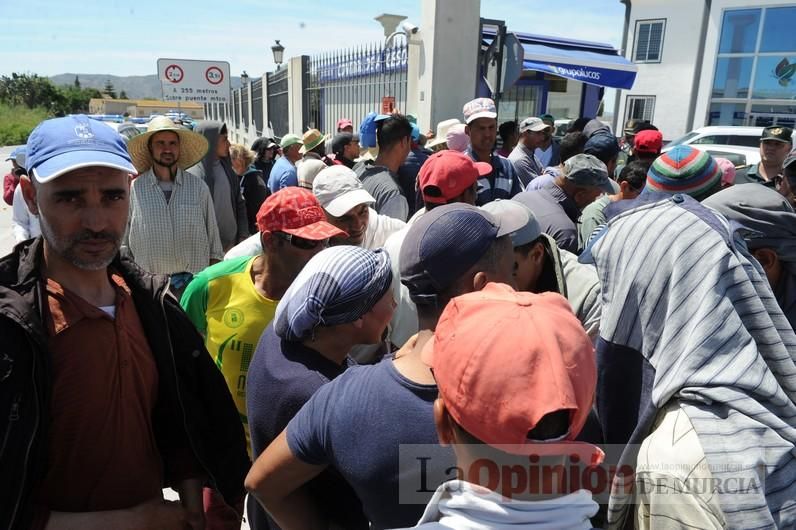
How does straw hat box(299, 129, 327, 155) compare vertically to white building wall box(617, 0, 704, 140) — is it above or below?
below

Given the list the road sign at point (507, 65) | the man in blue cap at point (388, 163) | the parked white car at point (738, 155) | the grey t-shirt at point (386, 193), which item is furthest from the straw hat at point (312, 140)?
the parked white car at point (738, 155)

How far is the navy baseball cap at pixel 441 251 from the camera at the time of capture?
5.04 feet

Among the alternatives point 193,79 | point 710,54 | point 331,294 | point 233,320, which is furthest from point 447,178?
point 710,54

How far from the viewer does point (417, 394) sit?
1208 mm

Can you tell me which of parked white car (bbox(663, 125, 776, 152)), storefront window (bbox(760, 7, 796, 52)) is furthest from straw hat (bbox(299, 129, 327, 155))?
storefront window (bbox(760, 7, 796, 52))

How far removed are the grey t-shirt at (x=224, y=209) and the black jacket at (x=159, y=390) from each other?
123 inches

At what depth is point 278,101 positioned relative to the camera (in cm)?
1636

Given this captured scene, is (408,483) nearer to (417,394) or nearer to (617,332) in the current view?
(417,394)

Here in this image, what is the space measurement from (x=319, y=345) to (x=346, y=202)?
1.60 meters

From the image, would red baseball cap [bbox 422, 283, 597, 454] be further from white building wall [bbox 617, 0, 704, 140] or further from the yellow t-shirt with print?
white building wall [bbox 617, 0, 704, 140]

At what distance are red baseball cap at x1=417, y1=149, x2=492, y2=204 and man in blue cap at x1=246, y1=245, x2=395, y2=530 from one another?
4.08 feet

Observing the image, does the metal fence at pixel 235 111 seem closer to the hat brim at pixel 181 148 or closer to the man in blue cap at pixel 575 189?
the hat brim at pixel 181 148

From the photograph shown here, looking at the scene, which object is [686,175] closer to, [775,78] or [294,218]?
[294,218]

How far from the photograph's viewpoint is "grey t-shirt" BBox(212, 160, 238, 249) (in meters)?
4.78
